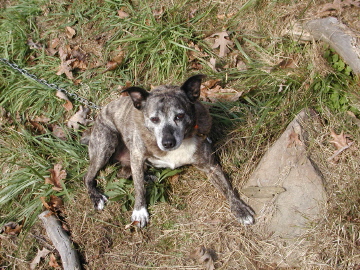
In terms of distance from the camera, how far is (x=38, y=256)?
4098mm

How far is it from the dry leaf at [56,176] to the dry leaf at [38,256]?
82 centimetres

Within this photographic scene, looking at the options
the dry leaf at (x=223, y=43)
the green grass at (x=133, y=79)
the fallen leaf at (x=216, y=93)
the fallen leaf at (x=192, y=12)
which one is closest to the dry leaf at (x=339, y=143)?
the green grass at (x=133, y=79)

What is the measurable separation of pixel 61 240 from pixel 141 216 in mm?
965

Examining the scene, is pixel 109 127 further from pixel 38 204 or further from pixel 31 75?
pixel 31 75

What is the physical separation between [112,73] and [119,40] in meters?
0.53

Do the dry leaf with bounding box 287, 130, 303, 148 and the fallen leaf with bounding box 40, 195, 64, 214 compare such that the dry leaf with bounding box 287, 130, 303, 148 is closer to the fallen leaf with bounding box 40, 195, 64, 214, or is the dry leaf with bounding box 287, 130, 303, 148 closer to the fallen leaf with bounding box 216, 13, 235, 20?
the fallen leaf with bounding box 216, 13, 235, 20

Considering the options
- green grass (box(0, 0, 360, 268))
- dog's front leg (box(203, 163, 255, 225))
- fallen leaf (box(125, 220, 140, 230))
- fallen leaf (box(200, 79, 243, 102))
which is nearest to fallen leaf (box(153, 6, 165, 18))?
green grass (box(0, 0, 360, 268))

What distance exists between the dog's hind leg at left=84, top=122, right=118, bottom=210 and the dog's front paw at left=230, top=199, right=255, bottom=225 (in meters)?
1.66

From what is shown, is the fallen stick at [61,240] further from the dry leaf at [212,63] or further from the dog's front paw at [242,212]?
the dry leaf at [212,63]

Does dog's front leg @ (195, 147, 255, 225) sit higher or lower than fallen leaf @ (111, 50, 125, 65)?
lower

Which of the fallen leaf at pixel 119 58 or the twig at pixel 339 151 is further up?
the fallen leaf at pixel 119 58

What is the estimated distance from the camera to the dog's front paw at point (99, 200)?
4.40m

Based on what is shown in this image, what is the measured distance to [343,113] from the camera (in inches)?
171

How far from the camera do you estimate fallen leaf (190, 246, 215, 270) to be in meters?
3.76
